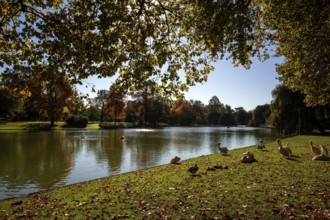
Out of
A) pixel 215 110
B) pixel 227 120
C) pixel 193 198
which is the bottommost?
pixel 193 198

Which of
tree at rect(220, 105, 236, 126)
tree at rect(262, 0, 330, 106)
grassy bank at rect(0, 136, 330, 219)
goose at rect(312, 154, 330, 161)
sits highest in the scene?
tree at rect(262, 0, 330, 106)

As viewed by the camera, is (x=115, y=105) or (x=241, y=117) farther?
(x=241, y=117)

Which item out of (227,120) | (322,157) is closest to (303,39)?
(322,157)

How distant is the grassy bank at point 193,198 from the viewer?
702 cm

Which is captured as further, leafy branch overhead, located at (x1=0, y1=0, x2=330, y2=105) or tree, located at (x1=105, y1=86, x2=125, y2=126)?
tree, located at (x1=105, y1=86, x2=125, y2=126)

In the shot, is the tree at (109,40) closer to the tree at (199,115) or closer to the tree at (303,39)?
the tree at (303,39)

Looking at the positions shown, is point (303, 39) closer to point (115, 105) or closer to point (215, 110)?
point (115, 105)

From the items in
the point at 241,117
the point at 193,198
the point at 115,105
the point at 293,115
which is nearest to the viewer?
the point at 193,198

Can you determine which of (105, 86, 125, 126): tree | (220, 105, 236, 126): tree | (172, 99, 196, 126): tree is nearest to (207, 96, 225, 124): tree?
(220, 105, 236, 126): tree

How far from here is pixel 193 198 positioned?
8.38m

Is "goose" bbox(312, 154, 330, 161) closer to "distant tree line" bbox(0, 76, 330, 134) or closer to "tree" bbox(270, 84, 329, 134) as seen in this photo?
"distant tree line" bbox(0, 76, 330, 134)

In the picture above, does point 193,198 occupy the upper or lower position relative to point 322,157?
lower

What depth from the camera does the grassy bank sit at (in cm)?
702

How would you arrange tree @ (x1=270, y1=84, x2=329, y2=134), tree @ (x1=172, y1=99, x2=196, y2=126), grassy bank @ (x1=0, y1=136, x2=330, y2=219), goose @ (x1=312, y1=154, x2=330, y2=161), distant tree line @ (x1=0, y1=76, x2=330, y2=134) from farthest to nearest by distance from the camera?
1. tree @ (x1=172, y1=99, x2=196, y2=126)
2. tree @ (x1=270, y1=84, x2=329, y2=134)
3. goose @ (x1=312, y1=154, x2=330, y2=161)
4. distant tree line @ (x1=0, y1=76, x2=330, y2=134)
5. grassy bank @ (x1=0, y1=136, x2=330, y2=219)
